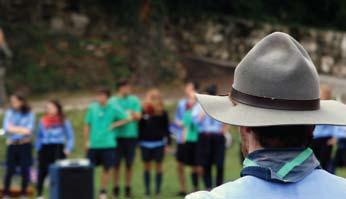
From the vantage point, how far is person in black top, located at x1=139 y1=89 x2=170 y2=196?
15.6 meters

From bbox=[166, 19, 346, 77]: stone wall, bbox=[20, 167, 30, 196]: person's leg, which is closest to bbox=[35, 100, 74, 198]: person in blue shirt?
bbox=[20, 167, 30, 196]: person's leg

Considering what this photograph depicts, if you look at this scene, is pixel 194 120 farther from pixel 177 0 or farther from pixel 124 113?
pixel 177 0

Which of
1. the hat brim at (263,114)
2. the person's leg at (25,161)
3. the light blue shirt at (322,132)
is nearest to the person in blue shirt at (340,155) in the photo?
the light blue shirt at (322,132)

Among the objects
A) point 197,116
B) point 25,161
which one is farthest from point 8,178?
point 197,116

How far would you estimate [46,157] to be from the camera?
1500 centimetres

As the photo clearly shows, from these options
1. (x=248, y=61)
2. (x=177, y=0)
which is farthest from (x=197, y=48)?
(x=248, y=61)

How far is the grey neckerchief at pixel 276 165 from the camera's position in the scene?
9.22 ft

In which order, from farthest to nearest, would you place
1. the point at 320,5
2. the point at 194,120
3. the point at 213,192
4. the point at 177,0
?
1. the point at 320,5
2. the point at 177,0
3. the point at 194,120
4. the point at 213,192

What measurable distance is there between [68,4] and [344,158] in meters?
14.1

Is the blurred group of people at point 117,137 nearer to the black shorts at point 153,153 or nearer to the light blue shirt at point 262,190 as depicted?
the black shorts at point 153,153

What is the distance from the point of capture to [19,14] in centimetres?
2802

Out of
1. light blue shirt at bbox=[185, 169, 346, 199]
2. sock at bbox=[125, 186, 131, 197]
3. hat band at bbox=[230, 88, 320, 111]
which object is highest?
hat band at bbox=[230, 88, 320, 111]

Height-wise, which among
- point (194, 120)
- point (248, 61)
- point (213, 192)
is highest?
point (248, 61)

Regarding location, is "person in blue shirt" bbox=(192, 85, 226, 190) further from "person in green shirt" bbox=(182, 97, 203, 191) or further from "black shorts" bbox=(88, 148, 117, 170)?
"black shorts" bbox=(88, 148, 117, 170)
